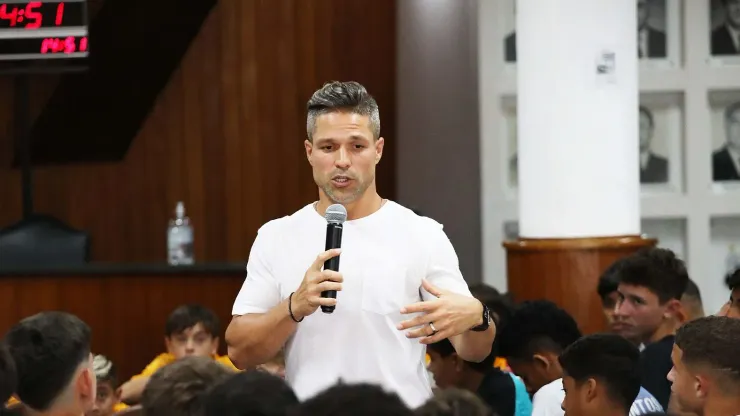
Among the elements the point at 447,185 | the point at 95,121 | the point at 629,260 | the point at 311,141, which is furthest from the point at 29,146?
the point at 311,141

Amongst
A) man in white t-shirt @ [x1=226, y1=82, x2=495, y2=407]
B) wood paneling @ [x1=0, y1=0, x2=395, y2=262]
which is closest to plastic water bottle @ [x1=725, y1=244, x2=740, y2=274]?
wood paneling @ [x1=0, y1=0, x2=395, y2=262]

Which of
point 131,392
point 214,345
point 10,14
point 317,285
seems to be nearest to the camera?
point 317,285

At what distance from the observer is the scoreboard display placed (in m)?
6.39

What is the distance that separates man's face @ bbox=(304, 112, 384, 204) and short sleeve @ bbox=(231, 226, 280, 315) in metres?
0.15

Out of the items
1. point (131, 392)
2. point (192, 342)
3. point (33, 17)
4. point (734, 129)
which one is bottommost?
point (131, 392)

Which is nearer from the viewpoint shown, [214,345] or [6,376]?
[6,376]

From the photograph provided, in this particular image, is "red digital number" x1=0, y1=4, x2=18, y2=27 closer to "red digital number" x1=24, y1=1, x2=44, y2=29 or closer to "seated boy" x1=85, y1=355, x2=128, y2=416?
"red digital number" x1=24, y1=1, x2=44, y2=29

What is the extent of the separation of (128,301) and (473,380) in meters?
2.34

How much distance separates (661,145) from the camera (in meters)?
6.82

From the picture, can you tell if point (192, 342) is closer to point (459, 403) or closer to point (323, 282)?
point (323, 282)

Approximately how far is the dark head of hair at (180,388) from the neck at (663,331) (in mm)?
1756

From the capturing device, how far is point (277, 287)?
95.2 inches

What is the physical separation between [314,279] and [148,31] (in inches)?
206

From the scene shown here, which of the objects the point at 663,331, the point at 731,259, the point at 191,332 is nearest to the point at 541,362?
the point at 663,331
